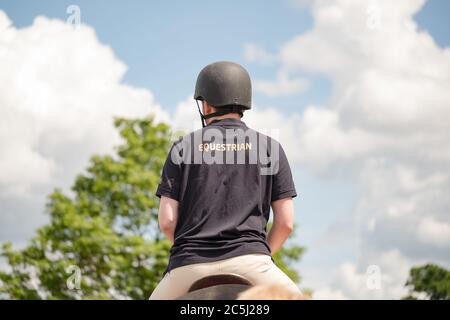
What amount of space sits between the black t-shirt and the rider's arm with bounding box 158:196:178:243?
0.04 metres

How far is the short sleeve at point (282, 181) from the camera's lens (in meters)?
4.97

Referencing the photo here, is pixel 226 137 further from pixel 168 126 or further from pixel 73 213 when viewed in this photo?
pixel 168 126

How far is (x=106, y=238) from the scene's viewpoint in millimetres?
32844

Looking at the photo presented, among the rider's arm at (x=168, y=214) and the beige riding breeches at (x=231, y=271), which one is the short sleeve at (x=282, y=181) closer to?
the beige riding breeches at (x=231, y=271)

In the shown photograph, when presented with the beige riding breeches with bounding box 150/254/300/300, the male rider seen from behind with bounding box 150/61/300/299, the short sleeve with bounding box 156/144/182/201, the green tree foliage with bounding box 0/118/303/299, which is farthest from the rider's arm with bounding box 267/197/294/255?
the green tree foliage with bounding box 0/118/303/299

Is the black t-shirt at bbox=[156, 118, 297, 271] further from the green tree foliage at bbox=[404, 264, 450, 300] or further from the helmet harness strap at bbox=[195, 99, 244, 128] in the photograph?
the green tree foliage at bbox=[404, 264, 450, 300]

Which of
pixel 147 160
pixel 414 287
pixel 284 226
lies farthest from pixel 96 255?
pixel 414 287

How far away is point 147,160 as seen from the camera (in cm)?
3600

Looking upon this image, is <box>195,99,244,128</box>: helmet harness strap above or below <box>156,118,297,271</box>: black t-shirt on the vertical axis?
above

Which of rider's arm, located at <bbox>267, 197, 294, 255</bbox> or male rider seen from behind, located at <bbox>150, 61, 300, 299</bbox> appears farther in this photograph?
rider's arm, located at <bbox>267, 197, 294, 255</bbox>

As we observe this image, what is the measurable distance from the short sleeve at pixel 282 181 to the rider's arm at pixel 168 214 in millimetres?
813

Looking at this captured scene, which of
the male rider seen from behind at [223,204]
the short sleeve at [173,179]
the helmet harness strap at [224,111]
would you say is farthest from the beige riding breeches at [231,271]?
the helmet harness strap at [224,111]

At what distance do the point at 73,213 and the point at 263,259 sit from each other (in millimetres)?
31097

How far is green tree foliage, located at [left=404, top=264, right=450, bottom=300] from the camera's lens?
176ft
